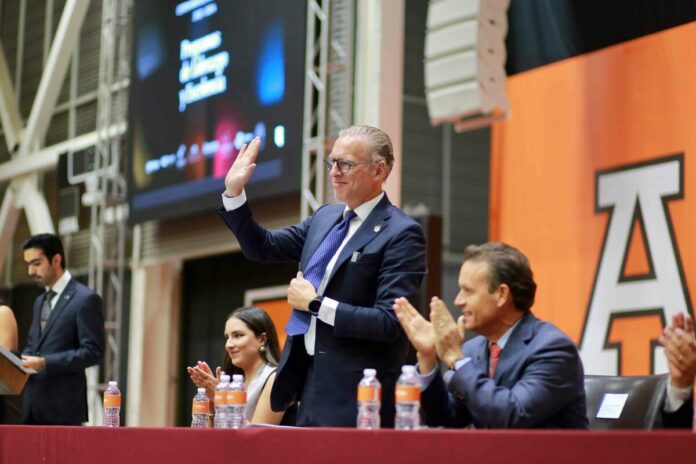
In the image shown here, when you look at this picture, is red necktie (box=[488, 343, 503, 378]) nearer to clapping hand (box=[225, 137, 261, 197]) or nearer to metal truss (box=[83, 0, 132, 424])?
clapping hand (box=[225, 137, 261, 197])

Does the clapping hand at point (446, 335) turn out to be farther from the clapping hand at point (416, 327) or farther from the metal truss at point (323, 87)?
the metal truss at point (323, 87)

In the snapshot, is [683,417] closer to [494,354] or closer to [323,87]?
[494,354]

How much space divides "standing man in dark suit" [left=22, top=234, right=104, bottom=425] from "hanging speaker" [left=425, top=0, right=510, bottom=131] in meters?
2.41

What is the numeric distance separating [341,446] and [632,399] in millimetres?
1366

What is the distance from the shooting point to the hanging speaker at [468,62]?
6652 millimetres

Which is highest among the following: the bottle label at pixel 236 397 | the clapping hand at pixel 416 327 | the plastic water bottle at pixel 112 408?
the clapping hand at pixel 416 327

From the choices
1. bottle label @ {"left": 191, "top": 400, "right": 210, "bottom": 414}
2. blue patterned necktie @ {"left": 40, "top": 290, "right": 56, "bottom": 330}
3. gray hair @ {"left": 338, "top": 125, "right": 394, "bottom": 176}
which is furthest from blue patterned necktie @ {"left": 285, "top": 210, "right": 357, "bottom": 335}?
blue patterned necktie @ {"left": 40, "top": 290, "right": 56, "bottom": 330}

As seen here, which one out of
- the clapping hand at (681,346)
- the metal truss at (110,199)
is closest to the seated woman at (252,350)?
the clapping hand at (681,346)

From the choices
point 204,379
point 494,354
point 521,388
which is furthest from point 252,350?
point 521,388

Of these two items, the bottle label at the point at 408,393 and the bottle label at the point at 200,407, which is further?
the bottle label at the point at 200,407

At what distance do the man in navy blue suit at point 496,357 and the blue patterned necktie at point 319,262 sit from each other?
1.75ft

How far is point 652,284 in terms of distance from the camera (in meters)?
6.18

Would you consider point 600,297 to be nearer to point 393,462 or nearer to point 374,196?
point 374,196

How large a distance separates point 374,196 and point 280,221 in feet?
17.7
